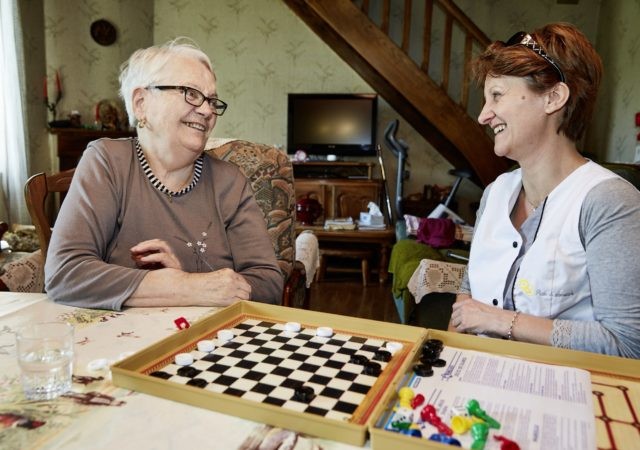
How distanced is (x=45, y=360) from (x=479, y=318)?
0.89m

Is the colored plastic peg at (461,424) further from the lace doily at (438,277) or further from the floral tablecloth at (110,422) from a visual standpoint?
the lace doily at (438,277)

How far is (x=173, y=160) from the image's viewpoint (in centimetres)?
146

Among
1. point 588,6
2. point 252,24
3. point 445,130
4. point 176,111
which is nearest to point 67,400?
point 176,111

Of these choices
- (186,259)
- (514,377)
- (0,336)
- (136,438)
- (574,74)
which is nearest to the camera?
(136,438)

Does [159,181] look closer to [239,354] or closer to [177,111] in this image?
[177,111]

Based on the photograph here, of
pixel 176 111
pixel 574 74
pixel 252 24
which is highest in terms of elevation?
pixel 252 24

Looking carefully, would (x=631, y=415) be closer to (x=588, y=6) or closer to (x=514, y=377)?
(x=514, y=377)

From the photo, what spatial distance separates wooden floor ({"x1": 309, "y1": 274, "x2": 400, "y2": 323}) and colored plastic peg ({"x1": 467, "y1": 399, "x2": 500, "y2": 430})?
8.89ft

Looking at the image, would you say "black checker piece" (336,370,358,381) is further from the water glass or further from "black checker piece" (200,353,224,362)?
the water glass

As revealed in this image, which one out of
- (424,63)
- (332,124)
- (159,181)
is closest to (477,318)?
(159,181)

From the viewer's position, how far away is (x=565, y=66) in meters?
1.20

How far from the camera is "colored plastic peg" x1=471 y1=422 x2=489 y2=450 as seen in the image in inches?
23.4

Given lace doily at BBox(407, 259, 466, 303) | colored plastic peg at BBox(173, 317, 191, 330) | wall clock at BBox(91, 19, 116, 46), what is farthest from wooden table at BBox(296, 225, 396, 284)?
colored plastic peg at BBox(173, 317, 191, 330)

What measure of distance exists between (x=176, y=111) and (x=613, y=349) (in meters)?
1.24
